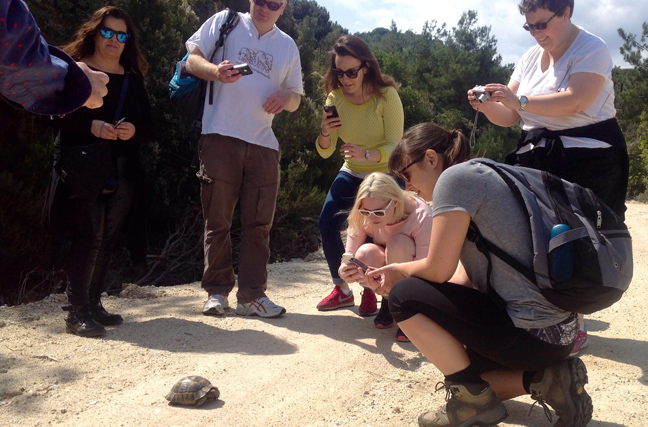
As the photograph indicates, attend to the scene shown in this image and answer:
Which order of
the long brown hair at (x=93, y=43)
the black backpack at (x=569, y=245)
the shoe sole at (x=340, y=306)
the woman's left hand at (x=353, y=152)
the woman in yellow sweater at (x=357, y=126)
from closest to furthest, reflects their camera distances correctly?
the black backpack at (x=569, y=245) < the long brown hair at (x=93, y=43) < the woman's left hand at (x=353, y=152) < the woman in yellow sweater at (x=357, y=126) < the shoe sole at (x=340, y=306)

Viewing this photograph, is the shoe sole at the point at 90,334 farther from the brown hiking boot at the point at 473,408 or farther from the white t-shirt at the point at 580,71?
the white t-shirt at the point at 580,71

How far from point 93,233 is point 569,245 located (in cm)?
280

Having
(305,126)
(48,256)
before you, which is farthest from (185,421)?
(305,126)

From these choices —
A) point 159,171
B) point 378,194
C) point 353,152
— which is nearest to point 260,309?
point 353,152

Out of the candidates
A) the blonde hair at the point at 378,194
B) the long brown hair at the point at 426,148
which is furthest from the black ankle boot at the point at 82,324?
the long brown hair at the point at 426,148

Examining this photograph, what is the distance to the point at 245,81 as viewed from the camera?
421 cm

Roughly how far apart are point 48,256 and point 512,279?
17.2ft

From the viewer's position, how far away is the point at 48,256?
6.30m

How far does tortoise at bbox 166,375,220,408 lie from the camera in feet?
9.21

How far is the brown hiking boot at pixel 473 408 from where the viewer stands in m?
2.52

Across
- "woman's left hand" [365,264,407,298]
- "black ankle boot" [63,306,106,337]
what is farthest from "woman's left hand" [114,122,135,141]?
"woman's left hand" [365,264,407,298]

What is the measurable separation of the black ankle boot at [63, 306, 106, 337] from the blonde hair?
5.58ft

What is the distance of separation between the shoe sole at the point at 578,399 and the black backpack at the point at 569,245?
28 cm

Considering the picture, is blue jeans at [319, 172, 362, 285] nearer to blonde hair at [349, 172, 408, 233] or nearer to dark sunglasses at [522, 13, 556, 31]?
blonde hair at [349, 172, 408, 233]
